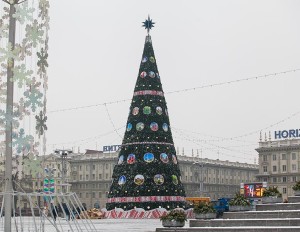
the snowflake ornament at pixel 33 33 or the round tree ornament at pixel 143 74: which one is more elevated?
the round tree ornament at pixel 143 74

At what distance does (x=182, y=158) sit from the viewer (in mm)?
130125

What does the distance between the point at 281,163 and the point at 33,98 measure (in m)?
109

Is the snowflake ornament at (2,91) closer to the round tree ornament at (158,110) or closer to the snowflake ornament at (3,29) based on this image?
the snowflake ornament at (3,29)

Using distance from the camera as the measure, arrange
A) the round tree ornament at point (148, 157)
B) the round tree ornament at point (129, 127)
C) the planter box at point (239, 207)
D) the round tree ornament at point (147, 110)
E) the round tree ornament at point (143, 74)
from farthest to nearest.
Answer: the round tree ornament at point (143, 74)
the round tree ornament at point (129, 127)
the round tree ornament at point (147, 110)
the round tree ornament at point (148, 157)
the planter box at point (239, 207)

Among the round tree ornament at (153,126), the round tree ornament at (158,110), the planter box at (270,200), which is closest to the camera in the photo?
the planter box at (270,200)

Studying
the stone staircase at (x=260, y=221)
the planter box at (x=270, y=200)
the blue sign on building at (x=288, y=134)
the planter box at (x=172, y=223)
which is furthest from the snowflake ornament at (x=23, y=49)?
the blue sign on building at (x=288, y=134)

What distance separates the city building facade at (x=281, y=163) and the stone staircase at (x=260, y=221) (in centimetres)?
8843

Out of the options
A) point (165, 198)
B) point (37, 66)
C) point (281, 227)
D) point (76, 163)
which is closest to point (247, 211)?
point (281, 227)

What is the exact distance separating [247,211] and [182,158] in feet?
353

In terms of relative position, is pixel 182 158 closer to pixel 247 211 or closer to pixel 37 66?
pixel 247 211

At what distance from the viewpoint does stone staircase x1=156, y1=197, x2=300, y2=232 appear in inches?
773

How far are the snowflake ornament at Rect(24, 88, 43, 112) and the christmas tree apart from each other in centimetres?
3056

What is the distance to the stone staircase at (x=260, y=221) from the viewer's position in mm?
19625


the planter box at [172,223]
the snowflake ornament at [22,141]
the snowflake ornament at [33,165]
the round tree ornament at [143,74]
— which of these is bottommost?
the planter box at [172,223]
